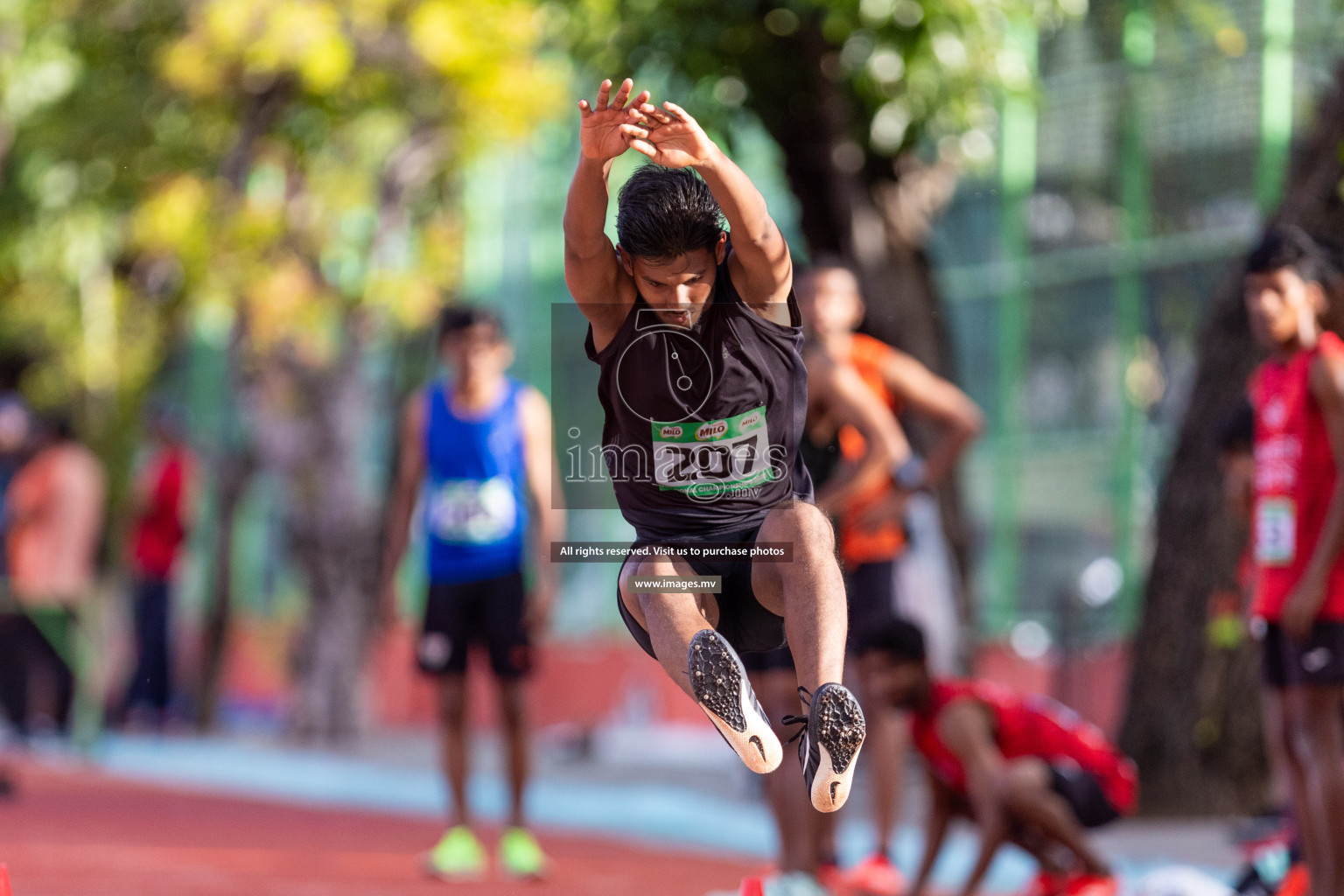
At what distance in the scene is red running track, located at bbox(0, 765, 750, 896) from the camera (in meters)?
6.81

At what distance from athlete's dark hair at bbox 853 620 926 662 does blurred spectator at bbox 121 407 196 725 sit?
9.52m

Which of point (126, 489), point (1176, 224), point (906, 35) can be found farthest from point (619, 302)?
point (126, 489)

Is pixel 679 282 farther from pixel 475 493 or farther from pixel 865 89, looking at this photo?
pixel 865 89

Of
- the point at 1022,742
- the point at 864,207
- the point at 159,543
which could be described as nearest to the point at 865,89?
the point at 864,207

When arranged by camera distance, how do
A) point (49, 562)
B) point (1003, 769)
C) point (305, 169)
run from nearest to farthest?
point (1003, 769) < point (49, 562) < point (305, 169)

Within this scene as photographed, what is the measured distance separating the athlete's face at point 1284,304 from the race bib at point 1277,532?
1.47 feet

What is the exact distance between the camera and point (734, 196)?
3.37 metres

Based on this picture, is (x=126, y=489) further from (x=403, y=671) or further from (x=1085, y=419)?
(x=1085, y=419)

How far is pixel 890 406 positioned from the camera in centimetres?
677

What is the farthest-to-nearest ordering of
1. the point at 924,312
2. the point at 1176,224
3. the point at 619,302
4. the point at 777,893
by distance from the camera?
the point at 1176,224
the point at 924,312
the point at 777,893
the point at 619,302

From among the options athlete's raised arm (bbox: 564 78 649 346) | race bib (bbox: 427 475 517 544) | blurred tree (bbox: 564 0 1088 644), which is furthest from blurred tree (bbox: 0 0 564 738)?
athlete's raised arm (bbox: 564 78 649 346)

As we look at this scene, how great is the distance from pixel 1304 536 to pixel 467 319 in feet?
11.3

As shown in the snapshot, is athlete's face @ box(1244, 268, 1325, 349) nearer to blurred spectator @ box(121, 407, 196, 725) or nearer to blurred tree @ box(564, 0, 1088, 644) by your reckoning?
blurred tree @ box(564, 0, 1088, 644)

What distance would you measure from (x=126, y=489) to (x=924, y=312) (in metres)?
10.1
